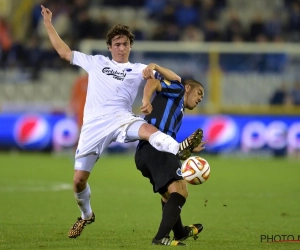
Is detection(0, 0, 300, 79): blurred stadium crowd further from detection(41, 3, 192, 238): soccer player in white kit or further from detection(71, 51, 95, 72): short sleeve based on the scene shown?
detection(41, 3, 192, 238): soccer player in white kit

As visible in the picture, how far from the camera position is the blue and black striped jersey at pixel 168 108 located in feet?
27.4

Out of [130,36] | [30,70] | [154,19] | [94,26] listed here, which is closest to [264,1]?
[154,19]

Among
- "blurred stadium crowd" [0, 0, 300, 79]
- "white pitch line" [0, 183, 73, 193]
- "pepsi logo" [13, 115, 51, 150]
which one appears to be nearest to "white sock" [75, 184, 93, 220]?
"white pitch line" [0, 183, 73, 193]

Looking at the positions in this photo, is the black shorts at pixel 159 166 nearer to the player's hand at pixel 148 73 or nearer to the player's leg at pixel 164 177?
the player's leg at pixel 164 177

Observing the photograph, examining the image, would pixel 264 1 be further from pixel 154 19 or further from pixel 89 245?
pixel 89 245

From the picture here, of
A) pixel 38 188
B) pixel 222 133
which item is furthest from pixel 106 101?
pixel 222 133

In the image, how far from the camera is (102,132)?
8656 mm

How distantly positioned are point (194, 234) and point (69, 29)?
17527 millimetres

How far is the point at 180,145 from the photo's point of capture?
310 inches

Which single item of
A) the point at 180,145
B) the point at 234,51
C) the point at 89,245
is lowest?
the point at 89,245

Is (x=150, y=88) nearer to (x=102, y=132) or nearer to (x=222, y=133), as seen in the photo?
(x=102, y=132)

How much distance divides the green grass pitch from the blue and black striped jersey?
117 cm

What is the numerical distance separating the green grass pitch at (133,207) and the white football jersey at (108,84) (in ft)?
4.48

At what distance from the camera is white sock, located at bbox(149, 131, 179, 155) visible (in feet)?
25.9
